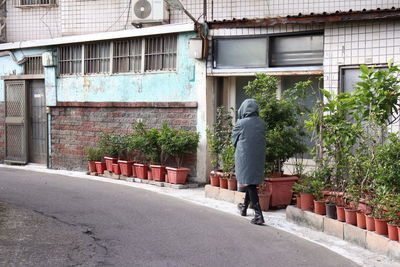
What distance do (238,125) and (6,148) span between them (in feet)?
34.9

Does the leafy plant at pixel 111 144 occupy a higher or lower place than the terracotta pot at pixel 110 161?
higher

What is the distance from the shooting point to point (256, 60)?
41.6ft

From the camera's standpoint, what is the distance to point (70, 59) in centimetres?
1614

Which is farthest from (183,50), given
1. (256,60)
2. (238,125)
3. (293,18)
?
(238,125)

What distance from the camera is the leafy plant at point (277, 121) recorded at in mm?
10242

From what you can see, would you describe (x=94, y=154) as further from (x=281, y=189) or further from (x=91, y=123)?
(x=281, y=189)

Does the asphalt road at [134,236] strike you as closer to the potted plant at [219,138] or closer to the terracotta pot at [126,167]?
the potted plant at [219,138]

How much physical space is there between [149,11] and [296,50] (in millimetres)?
4344

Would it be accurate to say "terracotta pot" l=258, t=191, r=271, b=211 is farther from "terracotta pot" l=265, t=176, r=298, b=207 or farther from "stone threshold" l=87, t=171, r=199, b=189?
"stone threshold" l=87, t=171, r=199, b=189

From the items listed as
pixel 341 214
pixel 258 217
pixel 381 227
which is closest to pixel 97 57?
pixel 258 217

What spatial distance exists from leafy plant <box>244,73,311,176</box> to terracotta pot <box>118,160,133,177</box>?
457 centimetres

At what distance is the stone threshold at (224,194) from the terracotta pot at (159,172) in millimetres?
1896

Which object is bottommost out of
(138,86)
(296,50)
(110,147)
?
(110,147)

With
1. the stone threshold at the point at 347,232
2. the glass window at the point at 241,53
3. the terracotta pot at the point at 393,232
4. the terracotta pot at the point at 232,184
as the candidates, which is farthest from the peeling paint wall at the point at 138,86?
the terracotta pot at the point at 393,232
